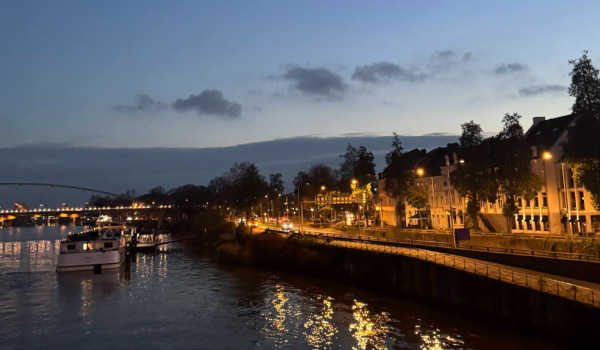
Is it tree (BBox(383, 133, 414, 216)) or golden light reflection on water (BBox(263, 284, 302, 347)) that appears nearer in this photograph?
golden light reflection on water (BBox(263, 284, 302, 347))

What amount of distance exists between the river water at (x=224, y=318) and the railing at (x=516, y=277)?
314 centimetres

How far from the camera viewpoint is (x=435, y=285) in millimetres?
38281

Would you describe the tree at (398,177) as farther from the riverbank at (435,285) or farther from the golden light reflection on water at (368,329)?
the golden light reflection on water at (368,329)

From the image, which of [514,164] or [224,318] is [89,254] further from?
[514,164]

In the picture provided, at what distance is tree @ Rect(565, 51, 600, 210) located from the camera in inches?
1496

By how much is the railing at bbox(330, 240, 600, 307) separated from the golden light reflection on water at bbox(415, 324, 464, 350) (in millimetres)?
5103

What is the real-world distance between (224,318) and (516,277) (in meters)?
21.4

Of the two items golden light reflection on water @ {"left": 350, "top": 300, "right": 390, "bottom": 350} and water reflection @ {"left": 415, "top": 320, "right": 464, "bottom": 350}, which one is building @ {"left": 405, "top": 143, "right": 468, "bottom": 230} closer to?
golden light reflection on water @ {"left": 350, "top": 300, "right": 390, "bottom": 350}

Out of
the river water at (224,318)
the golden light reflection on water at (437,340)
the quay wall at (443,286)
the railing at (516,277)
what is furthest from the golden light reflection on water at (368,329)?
the railing at (516,277)

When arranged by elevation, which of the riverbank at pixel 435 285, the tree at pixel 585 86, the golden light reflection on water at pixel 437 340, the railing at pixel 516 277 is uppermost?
the tree at pixel 585 86

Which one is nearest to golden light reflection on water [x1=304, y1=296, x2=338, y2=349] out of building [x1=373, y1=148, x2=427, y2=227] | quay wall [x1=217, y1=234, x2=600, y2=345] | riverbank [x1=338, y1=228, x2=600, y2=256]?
quay wall [x1=217, y1=234, x2=600, y2=345]

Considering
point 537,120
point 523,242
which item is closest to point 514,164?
point 523,242

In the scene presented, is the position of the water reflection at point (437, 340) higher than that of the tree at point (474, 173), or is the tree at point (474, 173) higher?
the tree at point (474, 173)

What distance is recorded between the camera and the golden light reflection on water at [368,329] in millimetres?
28492
